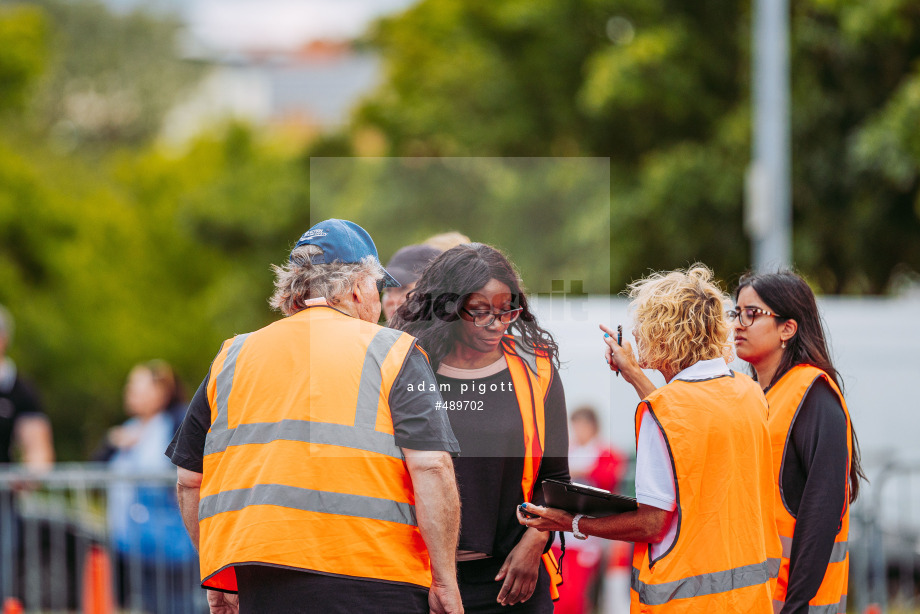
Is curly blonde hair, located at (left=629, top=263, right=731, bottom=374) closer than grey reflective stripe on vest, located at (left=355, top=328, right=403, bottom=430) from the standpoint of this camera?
No

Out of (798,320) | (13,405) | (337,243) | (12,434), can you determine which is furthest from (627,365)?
(12,434)

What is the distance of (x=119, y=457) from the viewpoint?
782 cm

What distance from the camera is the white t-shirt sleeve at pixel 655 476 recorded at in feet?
9.21

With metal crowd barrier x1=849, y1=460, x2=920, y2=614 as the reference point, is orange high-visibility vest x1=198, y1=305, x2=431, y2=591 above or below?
above

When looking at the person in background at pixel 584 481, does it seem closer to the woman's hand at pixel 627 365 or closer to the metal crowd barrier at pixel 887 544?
the metal crowd barrier at pixel 887 544

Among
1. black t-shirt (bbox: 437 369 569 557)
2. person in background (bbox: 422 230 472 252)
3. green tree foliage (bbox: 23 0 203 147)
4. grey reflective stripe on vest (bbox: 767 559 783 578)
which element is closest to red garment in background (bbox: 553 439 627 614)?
person in background (bbox: 422 230 472 252)

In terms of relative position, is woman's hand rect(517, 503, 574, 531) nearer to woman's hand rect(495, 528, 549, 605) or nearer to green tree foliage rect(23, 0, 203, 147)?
woman's hand rect(495, 528, 549, 605)

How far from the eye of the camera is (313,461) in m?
2.70

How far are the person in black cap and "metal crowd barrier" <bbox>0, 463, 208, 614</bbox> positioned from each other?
14.5ft

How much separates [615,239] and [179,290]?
49.6ft

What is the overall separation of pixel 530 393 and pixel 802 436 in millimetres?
857

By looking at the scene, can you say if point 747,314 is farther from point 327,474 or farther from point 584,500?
point 327,474

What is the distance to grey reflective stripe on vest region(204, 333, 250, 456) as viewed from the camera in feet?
9.25

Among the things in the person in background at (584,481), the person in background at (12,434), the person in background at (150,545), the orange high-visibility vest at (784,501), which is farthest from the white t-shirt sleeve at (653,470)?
the person in background at (12,434)
